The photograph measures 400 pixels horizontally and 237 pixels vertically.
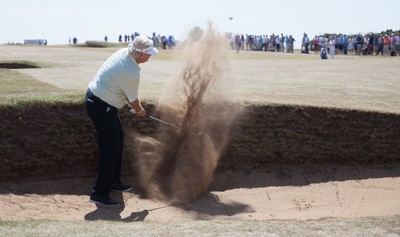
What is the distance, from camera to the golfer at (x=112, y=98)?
7.62m

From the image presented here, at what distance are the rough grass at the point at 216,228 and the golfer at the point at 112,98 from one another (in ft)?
5.77

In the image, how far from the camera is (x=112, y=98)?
776 cm

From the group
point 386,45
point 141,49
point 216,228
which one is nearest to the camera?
point 216,228

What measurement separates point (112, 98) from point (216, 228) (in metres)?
2.65

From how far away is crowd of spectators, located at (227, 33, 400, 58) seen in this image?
42.5 metres

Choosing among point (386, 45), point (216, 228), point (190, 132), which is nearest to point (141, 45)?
point (190, 132)

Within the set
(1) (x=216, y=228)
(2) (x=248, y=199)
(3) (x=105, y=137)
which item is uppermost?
(3) (x=105, y=137)

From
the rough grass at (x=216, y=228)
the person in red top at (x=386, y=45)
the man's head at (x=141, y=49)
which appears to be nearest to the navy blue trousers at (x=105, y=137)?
the man's head at (x=141, y=49)

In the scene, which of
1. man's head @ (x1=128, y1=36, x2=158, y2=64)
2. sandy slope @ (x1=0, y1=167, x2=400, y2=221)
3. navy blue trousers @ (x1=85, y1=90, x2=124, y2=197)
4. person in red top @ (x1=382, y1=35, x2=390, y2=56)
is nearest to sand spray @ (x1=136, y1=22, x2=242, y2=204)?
sandy slope @ (x1=0, y1=167, x2=400, y2=221)

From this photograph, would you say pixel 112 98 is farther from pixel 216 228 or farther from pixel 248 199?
pixel 248 199

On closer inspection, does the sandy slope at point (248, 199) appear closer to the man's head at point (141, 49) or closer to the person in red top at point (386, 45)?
the man's head at point (141, 49)

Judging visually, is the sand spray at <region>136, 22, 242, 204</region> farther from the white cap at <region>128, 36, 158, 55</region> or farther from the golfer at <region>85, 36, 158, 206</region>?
the white cap at <region>128, 36, 158, 55</region>

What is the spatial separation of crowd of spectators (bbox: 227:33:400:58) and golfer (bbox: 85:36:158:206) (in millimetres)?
27849

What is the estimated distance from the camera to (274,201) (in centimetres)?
906
